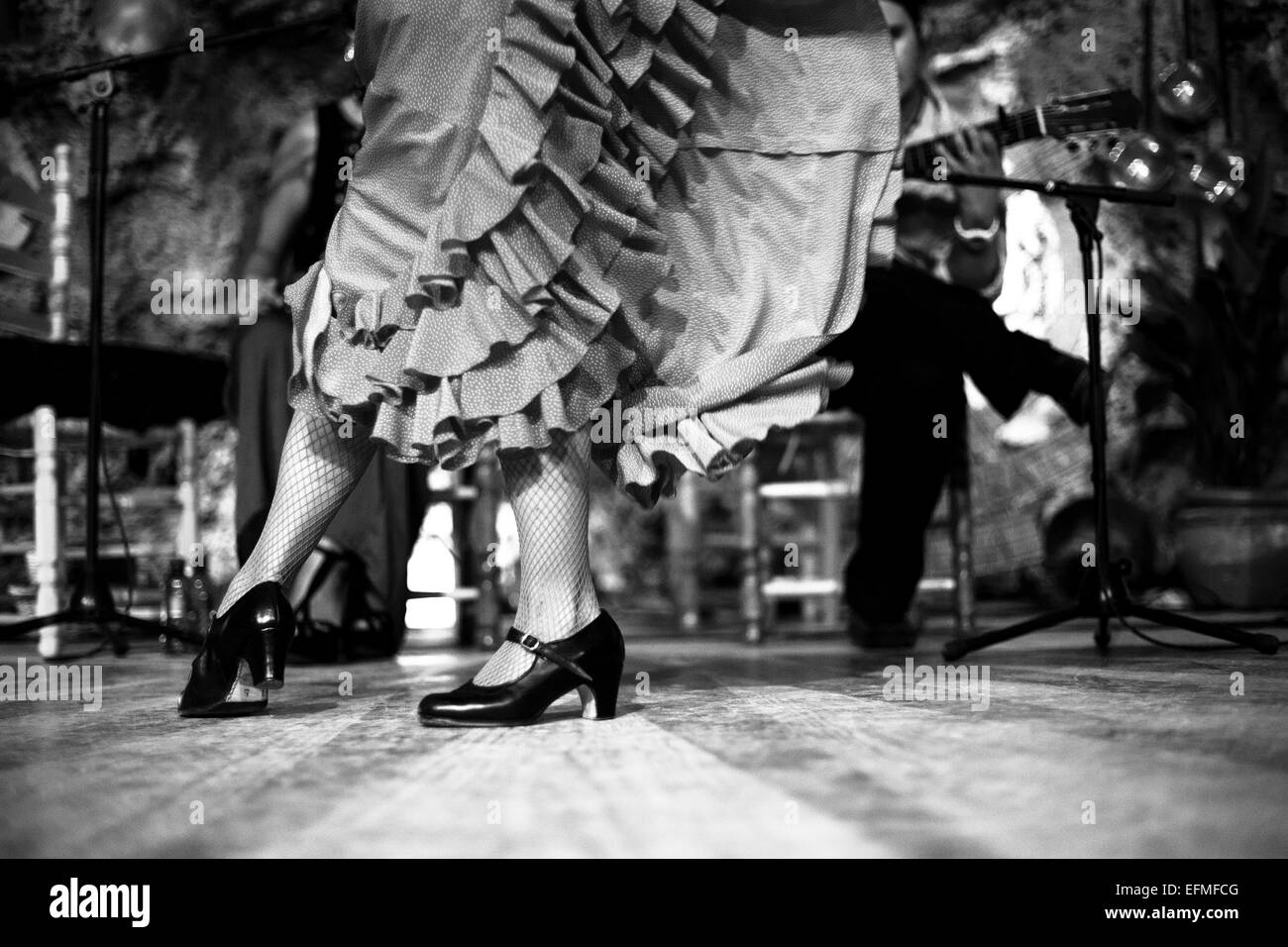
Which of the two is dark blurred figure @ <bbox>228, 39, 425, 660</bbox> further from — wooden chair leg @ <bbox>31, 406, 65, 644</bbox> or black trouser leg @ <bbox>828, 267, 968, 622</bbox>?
black trouser leg @ <bbox>828, 267, 968, 622</bbox>

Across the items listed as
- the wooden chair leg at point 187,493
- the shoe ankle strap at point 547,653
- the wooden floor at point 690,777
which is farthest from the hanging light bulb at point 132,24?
the shoe ankle strap at point 547,653

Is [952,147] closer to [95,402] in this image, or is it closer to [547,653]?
[547,653]

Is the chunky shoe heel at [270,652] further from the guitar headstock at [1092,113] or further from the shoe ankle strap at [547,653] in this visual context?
the guitar headstock at [1092,113]

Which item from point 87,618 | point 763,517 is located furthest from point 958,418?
point 87,618

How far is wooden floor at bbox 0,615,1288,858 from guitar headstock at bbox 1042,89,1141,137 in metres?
0.99

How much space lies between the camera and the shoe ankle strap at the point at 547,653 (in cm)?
123

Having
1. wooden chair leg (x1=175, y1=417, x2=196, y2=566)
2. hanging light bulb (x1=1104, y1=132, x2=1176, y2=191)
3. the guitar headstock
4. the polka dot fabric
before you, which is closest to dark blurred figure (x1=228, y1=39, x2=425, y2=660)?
wooden chair leg (x1=175, y1=417, x2=196, y2=566)

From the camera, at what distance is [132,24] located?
15.6 feet

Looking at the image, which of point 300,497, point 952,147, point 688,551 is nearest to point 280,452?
point 300,497

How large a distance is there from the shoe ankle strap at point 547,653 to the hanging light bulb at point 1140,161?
192 centimetres

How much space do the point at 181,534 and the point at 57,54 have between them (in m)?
2.80
